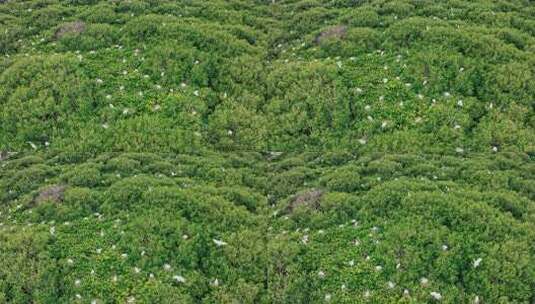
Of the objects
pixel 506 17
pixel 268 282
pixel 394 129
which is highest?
pixel 506 17

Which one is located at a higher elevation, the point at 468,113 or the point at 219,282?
the point at 468,113

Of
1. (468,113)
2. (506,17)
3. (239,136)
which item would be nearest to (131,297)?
(239,136)

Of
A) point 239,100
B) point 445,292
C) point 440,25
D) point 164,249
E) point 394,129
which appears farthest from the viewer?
point 440,25

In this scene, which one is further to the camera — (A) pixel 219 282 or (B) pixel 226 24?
(B) pixel 226 24

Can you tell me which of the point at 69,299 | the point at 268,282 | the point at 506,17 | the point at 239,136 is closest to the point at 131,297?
the point at 69,299

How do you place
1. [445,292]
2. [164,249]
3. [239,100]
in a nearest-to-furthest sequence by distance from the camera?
[445,292] < [164,249] < [239,100]

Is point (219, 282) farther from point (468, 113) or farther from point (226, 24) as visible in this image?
point (226, 24)
